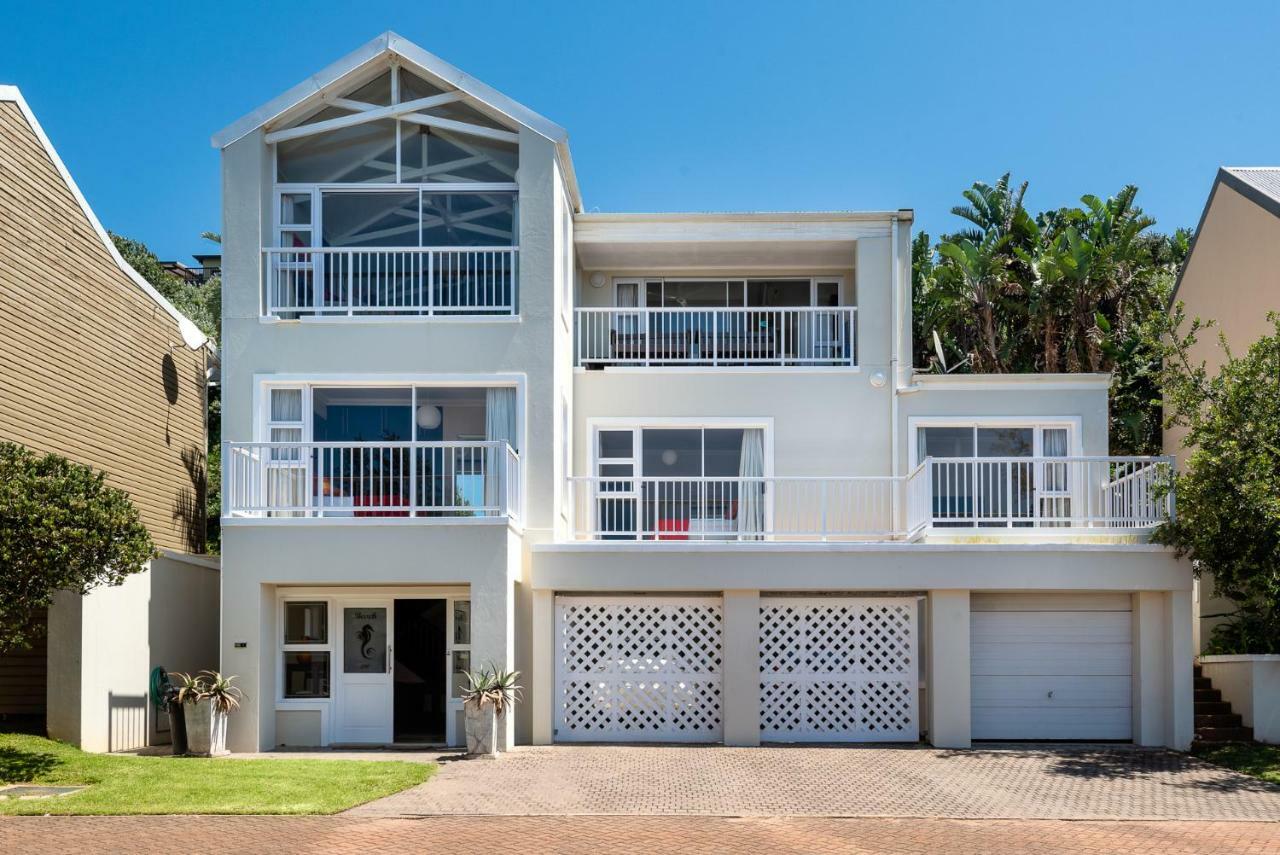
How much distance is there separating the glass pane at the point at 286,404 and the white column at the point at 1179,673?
11.5m

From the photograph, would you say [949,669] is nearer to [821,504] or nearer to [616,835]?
[821,504]

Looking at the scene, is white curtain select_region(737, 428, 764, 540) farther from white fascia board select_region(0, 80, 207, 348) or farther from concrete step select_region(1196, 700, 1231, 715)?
white fascia board select_region(0, 80, 207, 348)

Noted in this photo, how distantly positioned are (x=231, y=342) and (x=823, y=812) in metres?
10.2

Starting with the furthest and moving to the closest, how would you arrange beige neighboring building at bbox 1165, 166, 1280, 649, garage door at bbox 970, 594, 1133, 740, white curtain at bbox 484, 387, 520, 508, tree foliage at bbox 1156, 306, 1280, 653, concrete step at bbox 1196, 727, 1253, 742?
1. beige neighboring building at bbox 1165, 166, 1280, 649
2. white curtain at bbox 484, 387, 520, 508
3. garage door at bbox 970, 594, 1133, 740
4. concrete step at bbox 1196, 727, 1253, 742
5. tree foliage at bbox 1156, 306, 1280, 653

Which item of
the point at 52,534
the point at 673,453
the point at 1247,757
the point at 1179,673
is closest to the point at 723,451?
the point at 673,453

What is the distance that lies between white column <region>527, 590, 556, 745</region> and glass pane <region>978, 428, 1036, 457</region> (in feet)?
23.9

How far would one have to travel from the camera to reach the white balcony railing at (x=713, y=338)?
21.2 m

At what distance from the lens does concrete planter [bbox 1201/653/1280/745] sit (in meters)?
17.5

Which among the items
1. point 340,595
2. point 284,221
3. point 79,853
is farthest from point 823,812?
point 284,221

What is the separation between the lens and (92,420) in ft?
59.4

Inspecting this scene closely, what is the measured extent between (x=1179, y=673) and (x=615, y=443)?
8434mm

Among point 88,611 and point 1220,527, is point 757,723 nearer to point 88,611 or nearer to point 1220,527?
point 1220,527

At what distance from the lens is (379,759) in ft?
51.7

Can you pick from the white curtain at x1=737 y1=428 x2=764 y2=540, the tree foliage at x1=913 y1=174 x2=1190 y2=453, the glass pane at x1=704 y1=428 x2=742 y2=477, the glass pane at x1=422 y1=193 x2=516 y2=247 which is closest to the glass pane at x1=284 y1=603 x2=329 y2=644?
the glass pane at x1=422 y1=193 x2=516 y2=247
